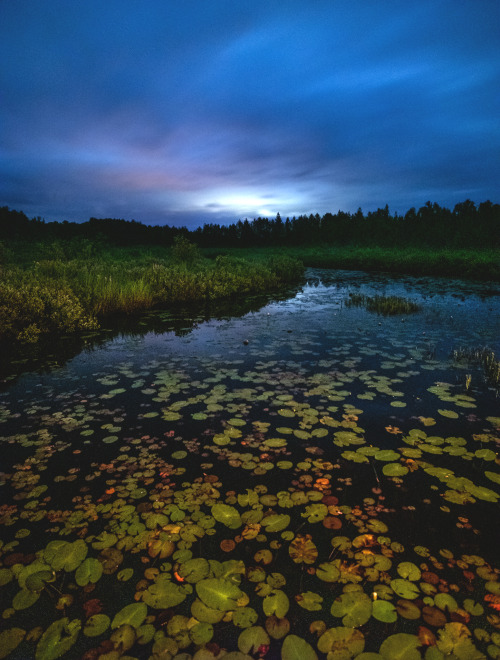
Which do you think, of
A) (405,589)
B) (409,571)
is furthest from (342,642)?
(409,571)

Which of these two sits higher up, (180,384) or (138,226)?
(138,226)

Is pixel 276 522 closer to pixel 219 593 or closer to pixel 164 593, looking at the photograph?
pixel 219 593

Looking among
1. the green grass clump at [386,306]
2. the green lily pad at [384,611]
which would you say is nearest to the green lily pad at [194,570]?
the green lily pad at [384,611]

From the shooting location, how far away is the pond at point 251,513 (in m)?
2.04

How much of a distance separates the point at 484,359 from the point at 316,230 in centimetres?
9586

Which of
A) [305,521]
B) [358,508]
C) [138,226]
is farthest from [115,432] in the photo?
[138,226]

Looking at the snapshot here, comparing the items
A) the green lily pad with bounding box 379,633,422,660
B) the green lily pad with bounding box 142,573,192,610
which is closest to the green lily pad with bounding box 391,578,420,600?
the green lily pad with bounding box 379,633,422,660

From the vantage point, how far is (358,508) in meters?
3.02

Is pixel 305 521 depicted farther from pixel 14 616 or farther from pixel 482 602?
pixel 14 616

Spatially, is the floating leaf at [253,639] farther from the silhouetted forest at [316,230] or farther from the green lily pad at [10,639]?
the silhouetted forest at [316,230]

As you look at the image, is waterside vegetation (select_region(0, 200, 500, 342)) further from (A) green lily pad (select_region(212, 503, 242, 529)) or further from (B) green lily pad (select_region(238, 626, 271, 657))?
(B) green lily pad (select_region(238, 626, 271, 657))

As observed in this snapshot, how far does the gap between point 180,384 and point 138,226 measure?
94.6 meters

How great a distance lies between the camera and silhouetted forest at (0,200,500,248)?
163 ft

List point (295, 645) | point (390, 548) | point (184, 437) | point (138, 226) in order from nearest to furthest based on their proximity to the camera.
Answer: point (295, 645), point (390, 548), point (184, 437), point (138, 226)
